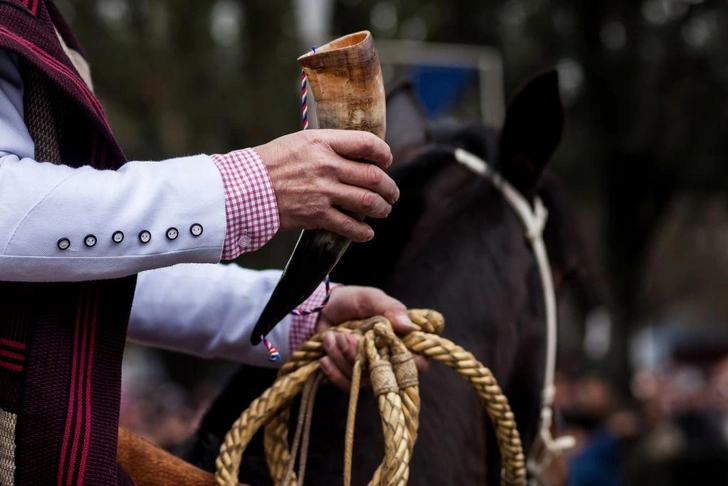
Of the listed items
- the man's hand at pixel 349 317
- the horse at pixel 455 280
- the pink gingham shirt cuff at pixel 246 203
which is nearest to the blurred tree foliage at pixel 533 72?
the horse at pixel 455 280

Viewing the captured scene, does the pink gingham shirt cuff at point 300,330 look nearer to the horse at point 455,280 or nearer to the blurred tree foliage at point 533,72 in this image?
the horse at point 455,280

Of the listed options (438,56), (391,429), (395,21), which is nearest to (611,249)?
(395,21)

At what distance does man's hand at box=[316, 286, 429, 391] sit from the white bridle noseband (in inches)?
22.2

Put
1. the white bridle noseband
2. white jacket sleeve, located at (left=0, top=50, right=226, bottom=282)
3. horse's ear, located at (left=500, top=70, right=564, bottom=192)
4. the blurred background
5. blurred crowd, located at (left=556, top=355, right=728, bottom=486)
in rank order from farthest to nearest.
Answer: the blurred background → blurred crowd, located at (left=556, top=355, right=728, bottom=486) → the white bridle noseband → horse's ear, located at (left=500, top=70, right=564, bottom=192) → white jacket sleeve, located at (left=0, top=50, right=226, bottom=282)

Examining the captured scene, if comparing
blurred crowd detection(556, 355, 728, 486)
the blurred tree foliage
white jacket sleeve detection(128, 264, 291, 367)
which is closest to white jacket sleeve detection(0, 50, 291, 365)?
white jacket sleeve detection(128, 264, 291, 367)

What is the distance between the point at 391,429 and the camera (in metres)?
1.50

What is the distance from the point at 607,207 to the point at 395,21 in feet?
11.7

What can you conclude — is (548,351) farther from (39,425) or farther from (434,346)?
(39,425)

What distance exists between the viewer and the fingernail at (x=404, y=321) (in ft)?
5.53

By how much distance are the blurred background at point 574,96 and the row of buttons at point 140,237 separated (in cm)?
719

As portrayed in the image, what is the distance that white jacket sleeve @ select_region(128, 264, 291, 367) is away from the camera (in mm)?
1896

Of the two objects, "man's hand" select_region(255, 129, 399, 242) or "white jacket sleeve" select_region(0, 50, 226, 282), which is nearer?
"white jacket sleeve" select_region(0, 50, 226, 282)

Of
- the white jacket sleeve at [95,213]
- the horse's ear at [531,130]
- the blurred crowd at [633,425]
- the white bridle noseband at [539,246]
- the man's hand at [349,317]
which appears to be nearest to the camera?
the white jacket sleeve at [95,213]

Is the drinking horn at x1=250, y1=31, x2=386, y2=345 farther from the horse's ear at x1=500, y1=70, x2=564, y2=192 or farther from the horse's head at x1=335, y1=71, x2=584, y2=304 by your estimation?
the horse's ear at x1=500, y1=70, x2=564, y2=192
